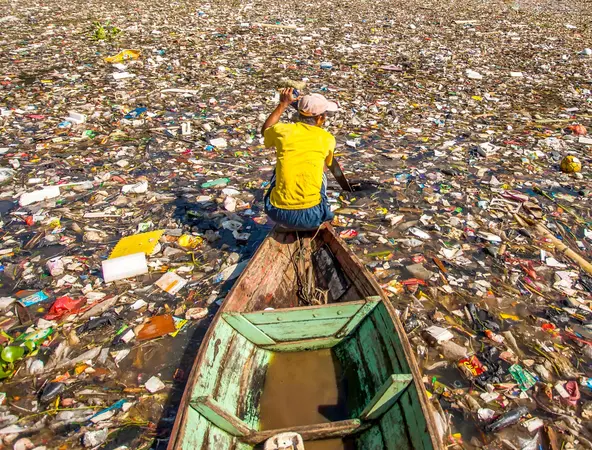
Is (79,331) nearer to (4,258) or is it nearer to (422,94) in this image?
(4,258)

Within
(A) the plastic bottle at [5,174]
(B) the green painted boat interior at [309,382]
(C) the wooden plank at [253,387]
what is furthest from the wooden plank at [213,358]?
(A) the plastic bottle at [5,174]

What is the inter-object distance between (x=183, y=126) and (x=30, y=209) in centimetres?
312

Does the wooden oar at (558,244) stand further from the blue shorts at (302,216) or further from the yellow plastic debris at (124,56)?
the yellow plastic debris at (124,56)

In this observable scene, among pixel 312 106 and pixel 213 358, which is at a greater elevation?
pixel 312 106

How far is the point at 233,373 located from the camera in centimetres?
328

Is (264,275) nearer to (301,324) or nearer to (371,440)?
(301,324)

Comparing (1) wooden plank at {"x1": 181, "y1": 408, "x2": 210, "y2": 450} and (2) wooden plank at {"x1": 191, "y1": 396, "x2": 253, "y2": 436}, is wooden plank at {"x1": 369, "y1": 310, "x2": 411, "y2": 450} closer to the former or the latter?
(2) wooden plank at {"x1": 191, "y1": 396, "x2": 253, "y2": 436}

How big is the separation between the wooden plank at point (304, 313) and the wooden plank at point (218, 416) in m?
0.82

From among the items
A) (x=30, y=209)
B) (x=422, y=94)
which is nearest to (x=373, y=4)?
(x=422, y=94)

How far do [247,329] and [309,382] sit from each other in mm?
709

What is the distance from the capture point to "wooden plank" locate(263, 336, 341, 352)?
12.0ft

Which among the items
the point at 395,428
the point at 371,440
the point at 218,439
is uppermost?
the point at 395,428

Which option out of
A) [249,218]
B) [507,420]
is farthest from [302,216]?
[507,420]

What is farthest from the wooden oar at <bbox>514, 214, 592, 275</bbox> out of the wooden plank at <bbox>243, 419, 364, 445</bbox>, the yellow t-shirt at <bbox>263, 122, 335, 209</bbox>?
the wooden plank at <bbox>243, 419, 364, 445</bbox>
